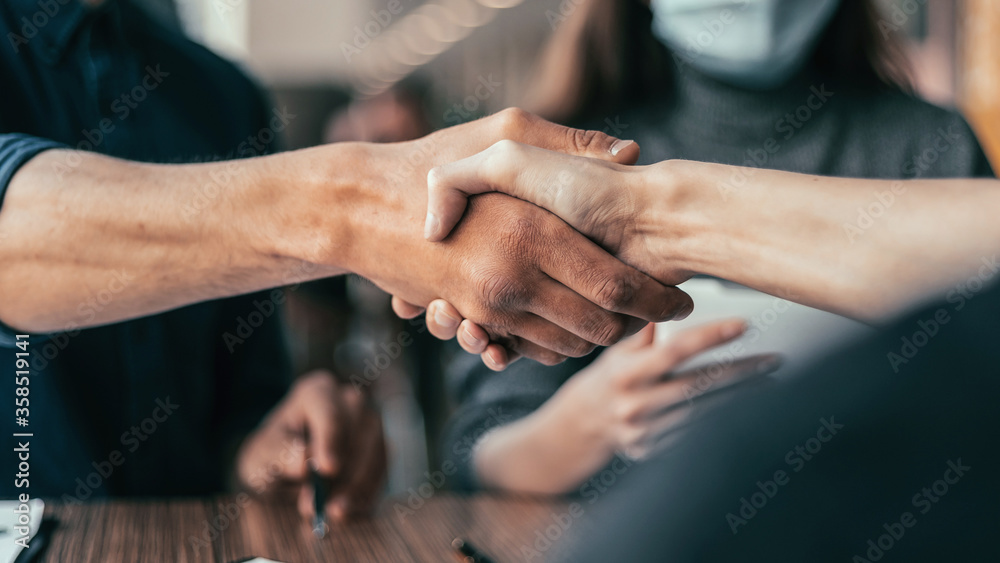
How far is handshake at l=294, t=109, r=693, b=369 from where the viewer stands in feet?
2.30

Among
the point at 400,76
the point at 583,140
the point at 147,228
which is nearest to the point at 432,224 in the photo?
the point at 583,140

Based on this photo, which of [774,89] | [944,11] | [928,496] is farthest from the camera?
[944,11]

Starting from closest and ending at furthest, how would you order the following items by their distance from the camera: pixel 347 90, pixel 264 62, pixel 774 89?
pixel 774 89 < pixel 347 90 < pixel 264 62

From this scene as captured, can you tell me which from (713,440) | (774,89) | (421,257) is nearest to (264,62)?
(774,89)

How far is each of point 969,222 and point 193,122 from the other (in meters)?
1.09

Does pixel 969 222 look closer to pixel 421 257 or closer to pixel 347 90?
pixel 421 257

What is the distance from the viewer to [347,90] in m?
3.15

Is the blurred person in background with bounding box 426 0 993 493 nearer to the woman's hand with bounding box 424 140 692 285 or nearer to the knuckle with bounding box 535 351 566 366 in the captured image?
the knuckle with bounding box 535 351 566 366

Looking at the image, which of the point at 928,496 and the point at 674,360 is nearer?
the point at 928,496

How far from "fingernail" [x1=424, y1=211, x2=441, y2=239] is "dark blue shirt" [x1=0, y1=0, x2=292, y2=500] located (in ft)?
1.13

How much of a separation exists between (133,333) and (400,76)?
314 cm

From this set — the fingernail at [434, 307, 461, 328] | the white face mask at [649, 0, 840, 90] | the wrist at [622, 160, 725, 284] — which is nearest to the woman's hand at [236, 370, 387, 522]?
the fingernail at [434, 307, 461, 328]

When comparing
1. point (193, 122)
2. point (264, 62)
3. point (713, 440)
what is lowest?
point (264, 62)

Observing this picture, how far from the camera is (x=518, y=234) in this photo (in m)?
0.71
